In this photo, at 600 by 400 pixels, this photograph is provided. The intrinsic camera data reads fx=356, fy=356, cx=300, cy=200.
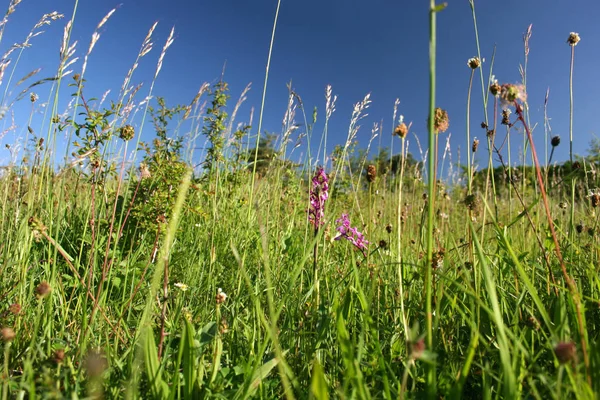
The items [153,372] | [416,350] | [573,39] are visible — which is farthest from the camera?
[573,39]

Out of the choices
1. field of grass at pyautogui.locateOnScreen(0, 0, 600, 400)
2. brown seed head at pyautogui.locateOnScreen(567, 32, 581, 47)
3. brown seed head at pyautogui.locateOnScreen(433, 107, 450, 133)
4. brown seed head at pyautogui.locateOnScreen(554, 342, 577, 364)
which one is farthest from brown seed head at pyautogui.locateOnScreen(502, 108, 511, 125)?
brown seed head at pyautogui.locateOnScreen(554, 342, 577, 364)

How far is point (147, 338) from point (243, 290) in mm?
658

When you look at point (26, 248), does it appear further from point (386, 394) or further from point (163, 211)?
point (386, 394)

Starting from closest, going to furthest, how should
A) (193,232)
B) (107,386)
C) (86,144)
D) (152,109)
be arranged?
(107,386), (86,144), (193,232), (152,109)

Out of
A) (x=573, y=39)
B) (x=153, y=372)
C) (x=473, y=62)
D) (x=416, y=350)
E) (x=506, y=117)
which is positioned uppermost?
(x=573, y=39)

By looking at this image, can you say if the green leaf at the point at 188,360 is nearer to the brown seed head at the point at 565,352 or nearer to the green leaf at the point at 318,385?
the green leaf at the point at 318,385

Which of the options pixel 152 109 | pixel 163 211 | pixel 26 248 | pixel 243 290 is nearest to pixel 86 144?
pixel 163 211

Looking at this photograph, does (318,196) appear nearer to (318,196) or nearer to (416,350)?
(318,196)

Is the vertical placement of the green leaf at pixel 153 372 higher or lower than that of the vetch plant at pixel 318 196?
lower

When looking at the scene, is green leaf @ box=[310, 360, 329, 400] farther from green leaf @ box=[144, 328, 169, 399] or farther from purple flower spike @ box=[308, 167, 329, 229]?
purple flower spike @ box=[308, 167, 329, 229]

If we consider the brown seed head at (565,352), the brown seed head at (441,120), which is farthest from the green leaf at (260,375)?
the brown seed head at (441,120)

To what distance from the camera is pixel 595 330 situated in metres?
1.00

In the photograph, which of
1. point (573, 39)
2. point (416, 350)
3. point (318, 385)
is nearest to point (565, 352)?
point (416, 350)

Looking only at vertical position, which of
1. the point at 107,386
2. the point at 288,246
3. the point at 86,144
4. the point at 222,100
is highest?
the point at 222,100
